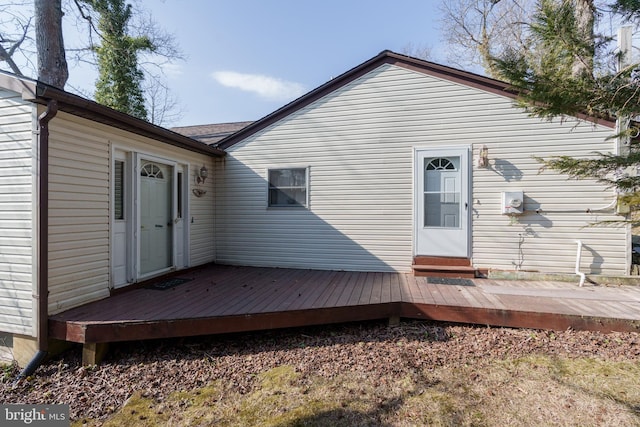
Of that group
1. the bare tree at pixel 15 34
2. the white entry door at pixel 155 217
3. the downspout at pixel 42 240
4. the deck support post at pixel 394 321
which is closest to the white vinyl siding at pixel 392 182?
the white entry door at pixel 155 217

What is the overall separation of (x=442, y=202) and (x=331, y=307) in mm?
3058

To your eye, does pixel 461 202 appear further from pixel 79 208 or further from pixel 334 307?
pixel 79 208

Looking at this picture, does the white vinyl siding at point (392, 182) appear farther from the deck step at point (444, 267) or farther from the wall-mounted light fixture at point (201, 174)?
the wall-mounted light fixture at point (201, 174)

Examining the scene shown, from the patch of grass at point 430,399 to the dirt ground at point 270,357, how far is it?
11cm

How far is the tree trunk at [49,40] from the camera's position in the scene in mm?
7348

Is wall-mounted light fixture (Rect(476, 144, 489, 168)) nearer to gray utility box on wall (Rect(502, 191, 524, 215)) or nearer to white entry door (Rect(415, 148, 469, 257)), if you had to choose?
white entry door (Rect(415, 148, 469, 257))

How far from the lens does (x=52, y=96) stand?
10.4 ft

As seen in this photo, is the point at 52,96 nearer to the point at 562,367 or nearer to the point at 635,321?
the point at 562,367

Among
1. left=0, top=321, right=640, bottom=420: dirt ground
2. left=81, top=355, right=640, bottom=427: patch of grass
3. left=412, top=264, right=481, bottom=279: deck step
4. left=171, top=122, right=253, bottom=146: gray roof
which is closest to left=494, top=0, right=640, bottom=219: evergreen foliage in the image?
left=0, top=321, right=640, bottom=420: dirt ground

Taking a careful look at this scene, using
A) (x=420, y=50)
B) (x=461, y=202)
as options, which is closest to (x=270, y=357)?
(x=461, y=202)

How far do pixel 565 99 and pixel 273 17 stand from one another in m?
7.94

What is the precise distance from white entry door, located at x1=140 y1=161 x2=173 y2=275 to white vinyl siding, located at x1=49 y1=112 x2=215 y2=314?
629 millimetres

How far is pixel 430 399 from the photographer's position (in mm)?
2473

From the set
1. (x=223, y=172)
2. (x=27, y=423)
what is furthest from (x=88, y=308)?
(x=223, y=172)
